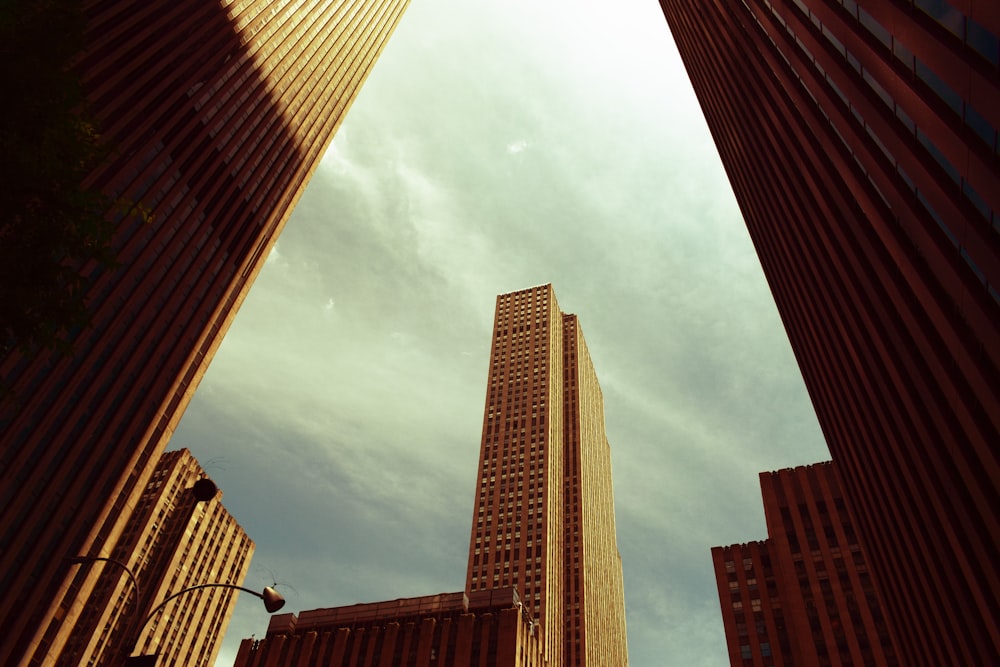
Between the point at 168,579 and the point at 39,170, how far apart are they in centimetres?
11856

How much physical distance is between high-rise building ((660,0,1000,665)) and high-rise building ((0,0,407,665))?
109ft

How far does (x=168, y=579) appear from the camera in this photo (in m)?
110

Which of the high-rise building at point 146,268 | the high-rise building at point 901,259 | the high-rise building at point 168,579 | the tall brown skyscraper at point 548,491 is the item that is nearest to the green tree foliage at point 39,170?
the high-rise building at point 901,259

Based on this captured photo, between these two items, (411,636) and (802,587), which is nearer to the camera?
(802,587)

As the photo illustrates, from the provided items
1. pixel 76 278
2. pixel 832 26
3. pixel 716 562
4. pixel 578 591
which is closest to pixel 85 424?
pixel 76 278

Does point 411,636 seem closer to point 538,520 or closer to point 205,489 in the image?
point 538,520

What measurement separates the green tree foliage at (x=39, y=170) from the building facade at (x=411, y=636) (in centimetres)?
7803

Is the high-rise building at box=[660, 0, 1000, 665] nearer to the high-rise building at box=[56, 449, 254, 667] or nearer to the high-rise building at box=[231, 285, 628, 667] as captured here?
the high-rise building at box=[231, 285, 628, 667]

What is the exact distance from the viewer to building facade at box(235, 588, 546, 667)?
80.3 m

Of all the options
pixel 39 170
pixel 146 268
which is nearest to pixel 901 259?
pixel 39 170

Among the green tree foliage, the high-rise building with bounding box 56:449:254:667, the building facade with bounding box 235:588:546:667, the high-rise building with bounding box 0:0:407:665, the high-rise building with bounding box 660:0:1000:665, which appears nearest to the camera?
the green tree foliage

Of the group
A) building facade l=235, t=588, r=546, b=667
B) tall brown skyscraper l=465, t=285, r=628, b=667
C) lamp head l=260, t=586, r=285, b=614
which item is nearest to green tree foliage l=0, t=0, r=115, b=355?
lamp head l=260, t=586, r=285, b=614

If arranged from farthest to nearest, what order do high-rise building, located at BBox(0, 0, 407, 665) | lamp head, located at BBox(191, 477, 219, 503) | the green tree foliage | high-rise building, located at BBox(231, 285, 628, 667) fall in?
high-rise building, located at BBox(231, 285, 628, 667) < high-rise building, located at BBox(0, 0, 407, 665) < lamp head, located at BBox(191, 477, 219, 503) < the green tree foliage

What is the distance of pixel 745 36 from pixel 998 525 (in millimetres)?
38945
